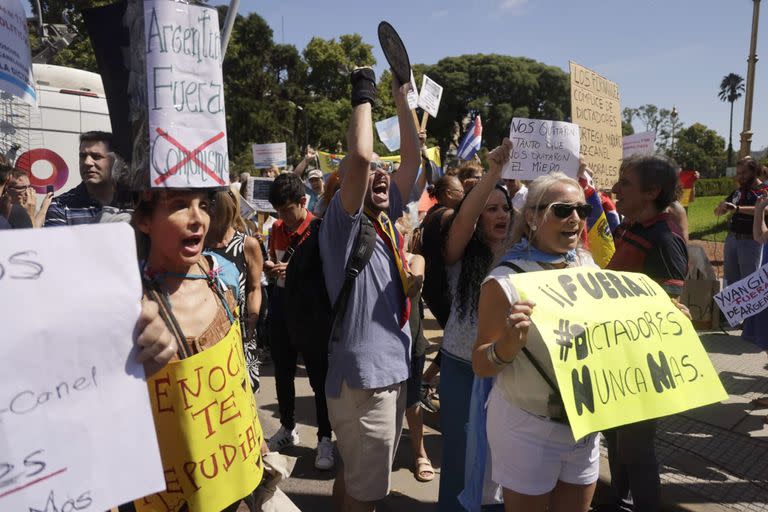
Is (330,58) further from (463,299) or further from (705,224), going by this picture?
(463,299)

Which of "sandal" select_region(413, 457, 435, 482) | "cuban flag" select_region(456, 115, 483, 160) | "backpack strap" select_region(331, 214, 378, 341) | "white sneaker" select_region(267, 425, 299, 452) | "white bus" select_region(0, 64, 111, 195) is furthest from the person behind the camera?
"cuban flag" select_region(456, 115, 483, 160)

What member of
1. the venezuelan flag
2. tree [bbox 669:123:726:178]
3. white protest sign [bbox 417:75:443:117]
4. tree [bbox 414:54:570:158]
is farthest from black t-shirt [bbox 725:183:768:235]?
tree [bbox 669:123:726:178]

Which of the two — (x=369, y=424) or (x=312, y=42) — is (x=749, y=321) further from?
(x=312, y=42)

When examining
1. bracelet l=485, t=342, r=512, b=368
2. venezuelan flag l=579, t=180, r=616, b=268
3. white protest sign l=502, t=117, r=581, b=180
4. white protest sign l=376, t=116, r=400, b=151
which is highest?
white protest sign l=376, t=116, r=400, b=151

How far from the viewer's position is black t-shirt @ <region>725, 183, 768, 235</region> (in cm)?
612

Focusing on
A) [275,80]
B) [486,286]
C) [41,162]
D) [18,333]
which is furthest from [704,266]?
[275,80]

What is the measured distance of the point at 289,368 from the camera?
13.0 ft

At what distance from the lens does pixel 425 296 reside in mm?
2992

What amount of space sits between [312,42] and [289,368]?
119 ft

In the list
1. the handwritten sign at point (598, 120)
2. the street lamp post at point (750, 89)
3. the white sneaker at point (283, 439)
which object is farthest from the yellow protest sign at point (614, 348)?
the street lamp post at point (750, 89)

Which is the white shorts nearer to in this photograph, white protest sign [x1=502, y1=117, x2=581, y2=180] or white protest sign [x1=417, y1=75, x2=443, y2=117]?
white protest sign [x1=502, y1=117, x2=581, y2=180]

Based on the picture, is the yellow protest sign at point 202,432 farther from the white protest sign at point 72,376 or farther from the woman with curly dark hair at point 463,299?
the woman with curly dark hair at point 463,299

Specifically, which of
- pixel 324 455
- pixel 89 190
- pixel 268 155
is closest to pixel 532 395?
pixel 324 455

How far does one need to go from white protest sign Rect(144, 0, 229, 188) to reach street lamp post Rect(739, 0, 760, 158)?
13992mm
